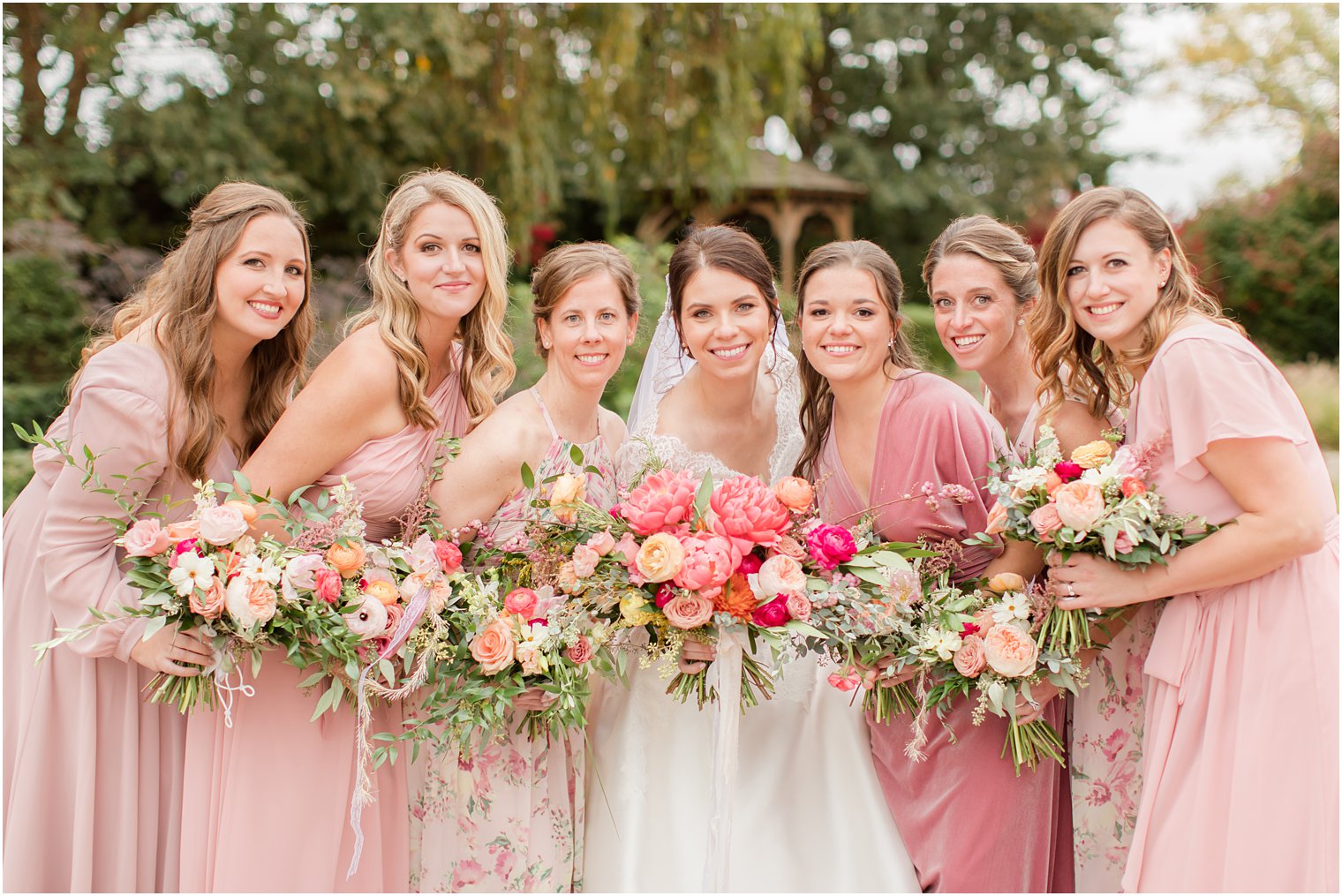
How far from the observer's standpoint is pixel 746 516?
120 inches

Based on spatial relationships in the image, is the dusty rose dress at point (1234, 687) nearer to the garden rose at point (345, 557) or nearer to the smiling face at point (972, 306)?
the smiling face at point (972, 306)

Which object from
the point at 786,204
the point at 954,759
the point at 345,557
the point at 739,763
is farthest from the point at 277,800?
the point at 786,204

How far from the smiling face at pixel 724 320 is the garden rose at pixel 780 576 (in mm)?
1050

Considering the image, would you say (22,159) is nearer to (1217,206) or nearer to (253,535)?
(253,535)

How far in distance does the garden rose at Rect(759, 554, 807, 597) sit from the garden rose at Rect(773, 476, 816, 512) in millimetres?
214

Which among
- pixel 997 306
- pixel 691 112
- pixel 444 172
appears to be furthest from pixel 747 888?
pixel 691 112

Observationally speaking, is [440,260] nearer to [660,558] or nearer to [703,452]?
[703,452]

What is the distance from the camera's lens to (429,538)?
134 inches

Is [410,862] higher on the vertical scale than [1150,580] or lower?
lower

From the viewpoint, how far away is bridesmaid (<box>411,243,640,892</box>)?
11.3 ft

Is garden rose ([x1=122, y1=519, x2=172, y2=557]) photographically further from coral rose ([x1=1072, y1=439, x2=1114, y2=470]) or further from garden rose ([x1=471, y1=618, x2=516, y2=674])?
coral rose ([x1=1072, y1=439, x2=1114, y2=470])

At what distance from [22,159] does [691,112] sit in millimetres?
6973

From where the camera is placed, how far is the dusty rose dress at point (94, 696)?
10.6ft

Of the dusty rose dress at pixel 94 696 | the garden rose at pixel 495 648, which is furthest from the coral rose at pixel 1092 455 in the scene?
the dusty rose dress at pixel 94 696
